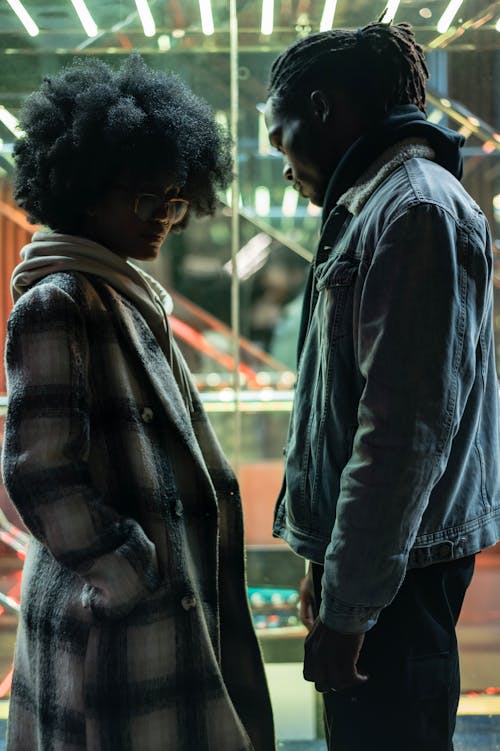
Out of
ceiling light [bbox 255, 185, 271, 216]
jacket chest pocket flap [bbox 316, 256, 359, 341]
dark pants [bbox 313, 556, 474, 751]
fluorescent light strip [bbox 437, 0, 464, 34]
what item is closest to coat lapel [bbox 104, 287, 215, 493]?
jacket chest pocket flap [bbox 316, 256, 359, 341]

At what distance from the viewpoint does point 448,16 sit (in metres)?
2.27

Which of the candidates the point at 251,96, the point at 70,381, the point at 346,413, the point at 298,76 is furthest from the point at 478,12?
the point at 70,381

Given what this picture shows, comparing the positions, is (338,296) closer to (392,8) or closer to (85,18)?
(392,8)

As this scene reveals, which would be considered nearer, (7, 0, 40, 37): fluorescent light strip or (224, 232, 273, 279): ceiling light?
(7, 0, 40, 37): fluorescent light strip

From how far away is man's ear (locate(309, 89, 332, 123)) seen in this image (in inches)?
56.2

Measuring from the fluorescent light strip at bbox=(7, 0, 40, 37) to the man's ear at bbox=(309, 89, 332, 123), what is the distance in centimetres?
126

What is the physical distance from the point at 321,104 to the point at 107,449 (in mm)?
785

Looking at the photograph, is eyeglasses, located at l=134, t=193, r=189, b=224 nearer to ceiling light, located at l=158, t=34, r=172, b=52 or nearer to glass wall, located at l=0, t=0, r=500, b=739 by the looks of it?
glass wall, located at l=0, t=0, r=500, b=739

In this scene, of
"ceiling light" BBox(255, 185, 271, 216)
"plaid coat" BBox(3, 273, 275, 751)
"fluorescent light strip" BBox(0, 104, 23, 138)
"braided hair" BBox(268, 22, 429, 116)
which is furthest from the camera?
"ceiling light" BBox(255, 185, 271, 216)

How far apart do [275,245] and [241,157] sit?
31 centimetres

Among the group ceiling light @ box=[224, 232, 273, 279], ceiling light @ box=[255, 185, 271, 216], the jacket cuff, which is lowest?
the jacket cuff

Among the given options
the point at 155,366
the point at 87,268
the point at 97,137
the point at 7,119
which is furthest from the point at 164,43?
the point at 155,366

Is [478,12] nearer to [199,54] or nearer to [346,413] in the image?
[199,54]

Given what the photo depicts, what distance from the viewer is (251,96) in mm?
2398
